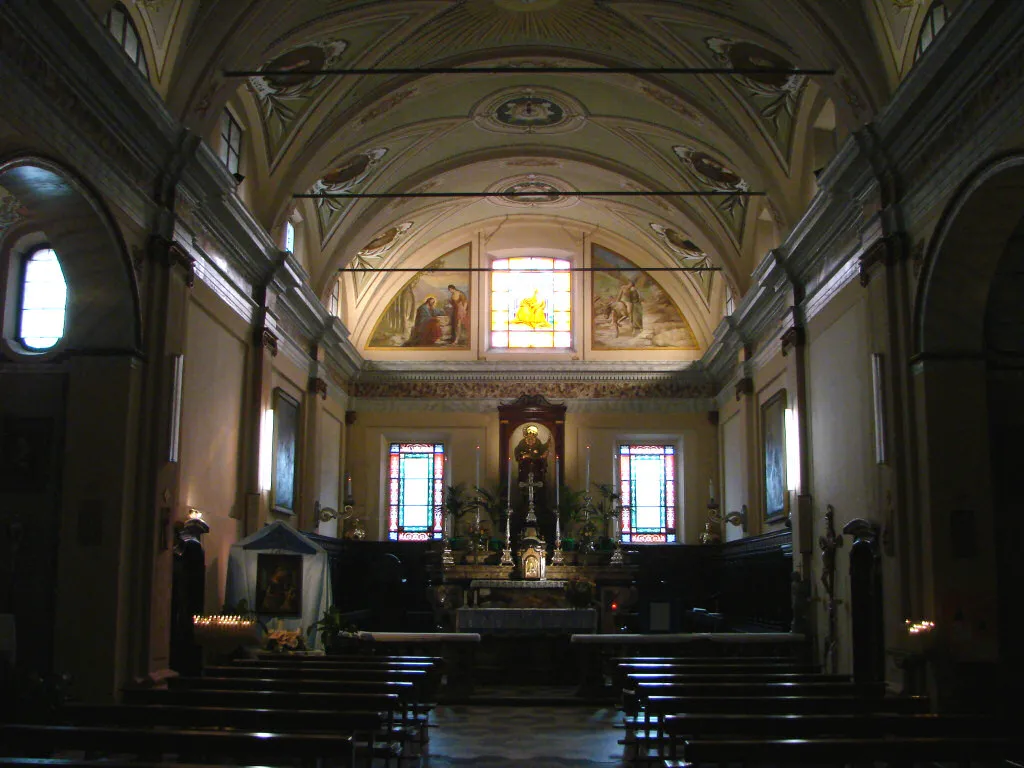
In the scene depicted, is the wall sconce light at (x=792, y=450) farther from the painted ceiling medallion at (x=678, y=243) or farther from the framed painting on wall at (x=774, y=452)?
the painted ceiling medallion at (x=678, y=243)

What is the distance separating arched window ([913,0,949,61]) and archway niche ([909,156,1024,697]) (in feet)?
6.71

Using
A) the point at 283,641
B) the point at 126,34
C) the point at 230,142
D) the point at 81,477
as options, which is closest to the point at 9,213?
the point at 230,142

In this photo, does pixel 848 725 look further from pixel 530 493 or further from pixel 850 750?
pixel 530 493

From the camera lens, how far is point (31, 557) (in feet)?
43.9

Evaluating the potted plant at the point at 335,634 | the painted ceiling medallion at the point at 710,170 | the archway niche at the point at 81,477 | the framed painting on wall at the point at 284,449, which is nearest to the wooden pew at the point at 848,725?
the archway niche at the point at 81,477

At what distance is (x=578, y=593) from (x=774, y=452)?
4362 mm

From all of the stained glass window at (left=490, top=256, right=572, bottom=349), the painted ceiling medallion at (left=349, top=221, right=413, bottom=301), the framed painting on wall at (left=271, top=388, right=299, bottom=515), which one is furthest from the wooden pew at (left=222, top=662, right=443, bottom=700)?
the stained glass window at (left=490, top=256, right=572, bottom=349)

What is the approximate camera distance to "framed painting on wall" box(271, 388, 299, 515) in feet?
63.4

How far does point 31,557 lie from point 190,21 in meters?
6.81

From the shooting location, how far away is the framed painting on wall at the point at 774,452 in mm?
19083

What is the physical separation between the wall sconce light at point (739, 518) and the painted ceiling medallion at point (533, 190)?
7498 millimetres

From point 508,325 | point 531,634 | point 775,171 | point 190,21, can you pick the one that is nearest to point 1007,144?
point 775,171

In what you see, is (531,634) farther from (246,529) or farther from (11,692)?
(11,692)

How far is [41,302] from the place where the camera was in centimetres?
1571
